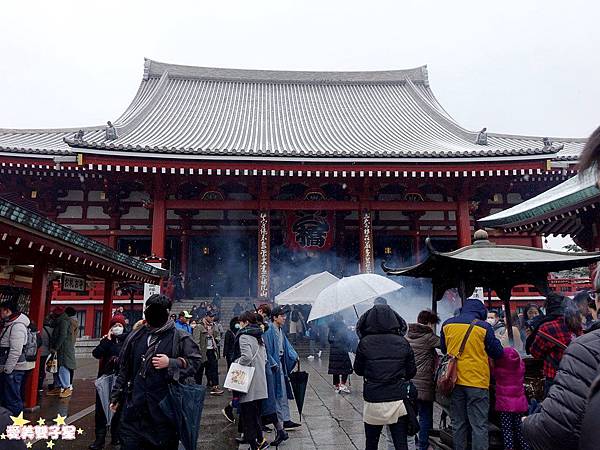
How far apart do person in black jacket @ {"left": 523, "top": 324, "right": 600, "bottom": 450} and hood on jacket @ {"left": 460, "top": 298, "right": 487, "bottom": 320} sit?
104 inches

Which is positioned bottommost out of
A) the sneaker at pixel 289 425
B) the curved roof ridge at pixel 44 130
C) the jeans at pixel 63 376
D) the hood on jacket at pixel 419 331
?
the sneaker at pixel 289 425

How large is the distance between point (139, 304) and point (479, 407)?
13.0 m

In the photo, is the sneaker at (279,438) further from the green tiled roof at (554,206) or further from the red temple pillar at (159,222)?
the red temple pillar at (159,222)

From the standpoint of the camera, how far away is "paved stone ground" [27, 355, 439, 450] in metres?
5.31

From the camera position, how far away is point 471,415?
3971 millimetres

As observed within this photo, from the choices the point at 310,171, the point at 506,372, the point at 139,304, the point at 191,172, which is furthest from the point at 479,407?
the point at 139,304

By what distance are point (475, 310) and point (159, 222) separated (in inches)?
429

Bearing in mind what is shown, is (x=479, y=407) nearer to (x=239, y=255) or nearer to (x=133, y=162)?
(x=133, y=162)

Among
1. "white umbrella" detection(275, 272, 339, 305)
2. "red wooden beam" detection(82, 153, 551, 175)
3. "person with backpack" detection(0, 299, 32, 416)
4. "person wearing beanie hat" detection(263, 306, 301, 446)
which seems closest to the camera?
"person wearing beanie hat" detection(263, 306, 301, 446)

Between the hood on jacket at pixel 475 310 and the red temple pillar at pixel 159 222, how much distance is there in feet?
34.4

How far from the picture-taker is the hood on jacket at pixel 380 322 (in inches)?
153

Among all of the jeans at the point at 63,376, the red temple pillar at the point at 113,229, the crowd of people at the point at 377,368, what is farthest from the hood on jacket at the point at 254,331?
the red temple pillar at the point at 113,229

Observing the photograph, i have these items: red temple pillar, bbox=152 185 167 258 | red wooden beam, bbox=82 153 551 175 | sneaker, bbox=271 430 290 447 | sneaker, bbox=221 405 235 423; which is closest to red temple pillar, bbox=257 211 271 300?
red wooden beam, bbox=82 153 551 175

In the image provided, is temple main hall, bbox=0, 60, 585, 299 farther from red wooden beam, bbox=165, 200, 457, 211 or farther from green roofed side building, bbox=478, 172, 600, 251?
green roofed side building, bbox=478, 172, 600, 251
